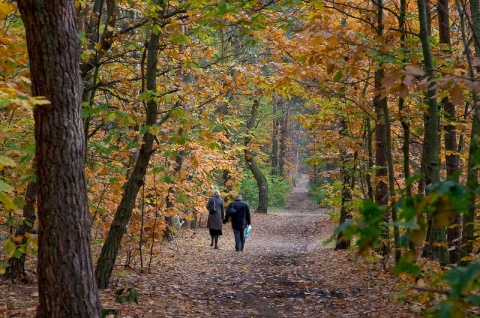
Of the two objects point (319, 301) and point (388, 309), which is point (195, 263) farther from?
point (388, 309)

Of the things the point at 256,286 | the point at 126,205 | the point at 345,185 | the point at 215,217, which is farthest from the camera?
the point at 215,217

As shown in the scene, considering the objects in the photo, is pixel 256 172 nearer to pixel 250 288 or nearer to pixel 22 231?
pixel 250 288

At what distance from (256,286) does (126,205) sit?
10.1 feet

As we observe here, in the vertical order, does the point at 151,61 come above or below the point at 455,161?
above

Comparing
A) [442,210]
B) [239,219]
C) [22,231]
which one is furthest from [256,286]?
[442,210]

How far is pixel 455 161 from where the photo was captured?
27.2 feet

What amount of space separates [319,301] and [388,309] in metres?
1.34

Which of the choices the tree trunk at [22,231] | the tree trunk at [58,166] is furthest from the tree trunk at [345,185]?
the tree trunk at [58,166]

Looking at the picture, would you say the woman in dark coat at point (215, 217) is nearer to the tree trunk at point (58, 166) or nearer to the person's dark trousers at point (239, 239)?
the person's dark trousers at point (239, 239)

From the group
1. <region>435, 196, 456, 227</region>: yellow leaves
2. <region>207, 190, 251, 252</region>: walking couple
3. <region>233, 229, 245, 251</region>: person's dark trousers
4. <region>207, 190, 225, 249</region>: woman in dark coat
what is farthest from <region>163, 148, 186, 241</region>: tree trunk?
<region>435, 196, 456, 227</region>: yellow leaves

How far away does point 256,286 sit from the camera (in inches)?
370

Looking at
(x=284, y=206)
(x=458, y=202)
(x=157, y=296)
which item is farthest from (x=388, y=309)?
(x=284, y=206)

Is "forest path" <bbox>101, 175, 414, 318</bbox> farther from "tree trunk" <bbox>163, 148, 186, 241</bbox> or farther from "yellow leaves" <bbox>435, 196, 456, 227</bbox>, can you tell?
"yellow leaves" <bbox>435, 196, 456, 227</bbox>

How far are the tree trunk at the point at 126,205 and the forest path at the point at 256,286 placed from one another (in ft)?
1.27
